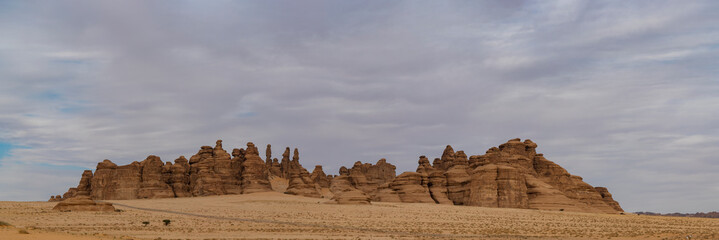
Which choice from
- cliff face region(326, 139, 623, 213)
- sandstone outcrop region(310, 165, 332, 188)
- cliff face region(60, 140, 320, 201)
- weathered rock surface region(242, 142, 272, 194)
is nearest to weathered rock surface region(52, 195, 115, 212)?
cliff face region(60, 140, 320, 201)

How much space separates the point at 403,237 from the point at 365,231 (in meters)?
5.54

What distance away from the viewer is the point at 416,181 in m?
101

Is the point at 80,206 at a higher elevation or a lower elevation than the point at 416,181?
lower

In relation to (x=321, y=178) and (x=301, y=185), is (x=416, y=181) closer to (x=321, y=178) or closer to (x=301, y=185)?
(x=301, y=185)

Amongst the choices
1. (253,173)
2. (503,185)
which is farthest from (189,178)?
(503,185)

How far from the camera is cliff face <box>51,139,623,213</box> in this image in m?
93.6

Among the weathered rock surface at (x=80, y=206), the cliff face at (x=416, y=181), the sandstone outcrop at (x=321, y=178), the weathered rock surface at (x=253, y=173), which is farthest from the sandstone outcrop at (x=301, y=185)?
the weathered rock surface at (x=80, y=206)

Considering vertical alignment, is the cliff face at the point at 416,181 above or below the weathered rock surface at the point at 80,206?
above

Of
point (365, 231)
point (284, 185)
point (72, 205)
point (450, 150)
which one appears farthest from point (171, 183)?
point (365, 231)

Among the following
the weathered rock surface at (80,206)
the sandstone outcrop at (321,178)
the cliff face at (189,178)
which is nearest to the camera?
the weathered rock surface at (80,206)

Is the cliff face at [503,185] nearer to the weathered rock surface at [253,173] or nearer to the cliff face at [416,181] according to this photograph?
the cliff face at [416,181]

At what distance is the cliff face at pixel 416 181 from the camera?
93.6 metres

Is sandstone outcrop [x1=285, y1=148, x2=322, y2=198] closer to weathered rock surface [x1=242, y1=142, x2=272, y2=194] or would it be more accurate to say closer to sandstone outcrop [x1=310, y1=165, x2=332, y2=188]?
weathered rock surface [x1=242, y1=142, x2=272, y2=194]

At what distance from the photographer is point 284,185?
140000 millimetres
